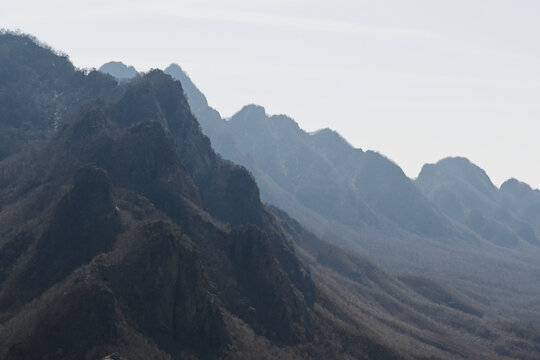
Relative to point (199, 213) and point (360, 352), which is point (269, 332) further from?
point (199, 213)

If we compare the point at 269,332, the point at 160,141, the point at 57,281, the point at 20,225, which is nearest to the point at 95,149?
the point at 160,141

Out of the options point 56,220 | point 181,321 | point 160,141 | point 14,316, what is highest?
point 160,141

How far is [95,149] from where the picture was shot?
7293 inches

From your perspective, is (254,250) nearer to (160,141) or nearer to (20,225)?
(160,141)

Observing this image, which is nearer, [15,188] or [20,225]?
[20,225]

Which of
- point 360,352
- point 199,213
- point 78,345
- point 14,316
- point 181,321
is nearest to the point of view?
point 78,345

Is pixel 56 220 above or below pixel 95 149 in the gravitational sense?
below

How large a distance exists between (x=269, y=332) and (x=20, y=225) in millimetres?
84390

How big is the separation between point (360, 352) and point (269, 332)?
34.8m

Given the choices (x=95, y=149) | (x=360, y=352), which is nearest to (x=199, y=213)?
(x=95, y=149)

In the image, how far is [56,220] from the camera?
142750 mm

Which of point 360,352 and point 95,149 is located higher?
point 95,149

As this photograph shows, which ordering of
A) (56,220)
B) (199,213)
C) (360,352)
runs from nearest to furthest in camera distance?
1. (56,220)
2. (360,352)
3. (199,213)

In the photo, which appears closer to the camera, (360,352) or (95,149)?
(360,352)
